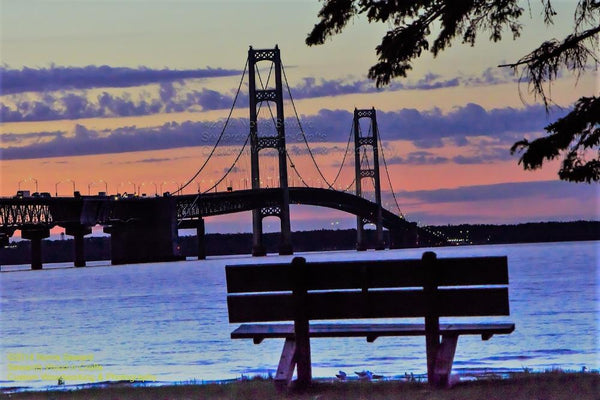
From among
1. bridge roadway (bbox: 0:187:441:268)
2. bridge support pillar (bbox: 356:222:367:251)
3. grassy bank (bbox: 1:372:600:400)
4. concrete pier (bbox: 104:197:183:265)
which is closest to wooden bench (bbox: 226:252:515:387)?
grassy bank (bbox: 1:372:600:400)

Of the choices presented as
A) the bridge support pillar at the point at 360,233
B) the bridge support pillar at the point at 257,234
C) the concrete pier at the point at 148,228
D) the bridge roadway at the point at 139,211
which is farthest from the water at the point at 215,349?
the bridge support pillar at the point at 360,233

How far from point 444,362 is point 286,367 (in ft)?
3.06

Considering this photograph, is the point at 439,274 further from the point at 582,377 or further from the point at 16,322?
the point at 16,322

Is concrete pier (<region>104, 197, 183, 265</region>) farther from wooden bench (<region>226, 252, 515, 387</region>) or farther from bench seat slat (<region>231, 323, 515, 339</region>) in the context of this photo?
wooden bench (<region>226, 252, 515, 387</region>)

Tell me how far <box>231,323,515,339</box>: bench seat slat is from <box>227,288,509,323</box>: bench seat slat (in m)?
0.14

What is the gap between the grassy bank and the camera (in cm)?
750

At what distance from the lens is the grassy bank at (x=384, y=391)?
7504mm

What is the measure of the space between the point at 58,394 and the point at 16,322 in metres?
19.2

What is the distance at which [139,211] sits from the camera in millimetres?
88125

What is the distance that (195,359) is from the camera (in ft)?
49.3

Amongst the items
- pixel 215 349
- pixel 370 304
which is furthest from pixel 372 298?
pixel 215 349

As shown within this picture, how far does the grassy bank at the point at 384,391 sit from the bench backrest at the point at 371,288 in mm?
450

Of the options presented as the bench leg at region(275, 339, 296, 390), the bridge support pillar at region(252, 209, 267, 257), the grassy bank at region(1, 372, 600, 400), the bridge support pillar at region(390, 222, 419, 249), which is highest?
the bench leg at region(275, 339, 296, 390)

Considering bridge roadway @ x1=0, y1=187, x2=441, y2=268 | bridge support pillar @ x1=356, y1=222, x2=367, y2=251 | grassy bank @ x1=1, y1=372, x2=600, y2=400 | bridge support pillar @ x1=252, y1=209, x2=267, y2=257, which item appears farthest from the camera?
bridge support pillar @ x1=356, y1=222, x2=367, y2=251
